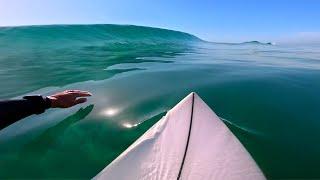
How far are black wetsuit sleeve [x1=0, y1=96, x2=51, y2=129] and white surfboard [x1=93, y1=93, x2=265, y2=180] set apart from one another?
0.86m

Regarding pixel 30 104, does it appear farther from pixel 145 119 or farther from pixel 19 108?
pixel 145 119

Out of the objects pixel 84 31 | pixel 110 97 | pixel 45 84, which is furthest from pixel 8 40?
pixel 110 97

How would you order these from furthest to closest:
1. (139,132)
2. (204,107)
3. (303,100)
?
(303,100) < (139,132) < (204,107)

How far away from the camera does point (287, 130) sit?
16.8ft

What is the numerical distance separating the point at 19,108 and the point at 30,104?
0.13m

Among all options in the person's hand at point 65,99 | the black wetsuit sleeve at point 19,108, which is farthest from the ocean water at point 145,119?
the black wetsuit sleeve at point 19,108

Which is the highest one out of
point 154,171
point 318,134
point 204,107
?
point 204,107

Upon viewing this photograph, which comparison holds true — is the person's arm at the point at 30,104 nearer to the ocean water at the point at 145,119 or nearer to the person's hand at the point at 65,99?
the person's hand at the point at 65,99

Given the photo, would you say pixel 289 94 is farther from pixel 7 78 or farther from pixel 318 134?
pixel 7 78

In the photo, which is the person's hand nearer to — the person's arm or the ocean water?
the person's arm

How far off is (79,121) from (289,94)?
4481 mm

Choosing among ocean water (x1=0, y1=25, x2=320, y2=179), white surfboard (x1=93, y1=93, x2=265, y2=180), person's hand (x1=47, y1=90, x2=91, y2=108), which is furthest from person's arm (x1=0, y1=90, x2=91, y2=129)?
ocean water (x1=0, y1=25, x2=320, y2=179)

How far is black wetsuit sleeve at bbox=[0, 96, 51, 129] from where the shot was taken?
2559 mm

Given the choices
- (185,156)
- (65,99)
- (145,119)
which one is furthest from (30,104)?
(145,119)
